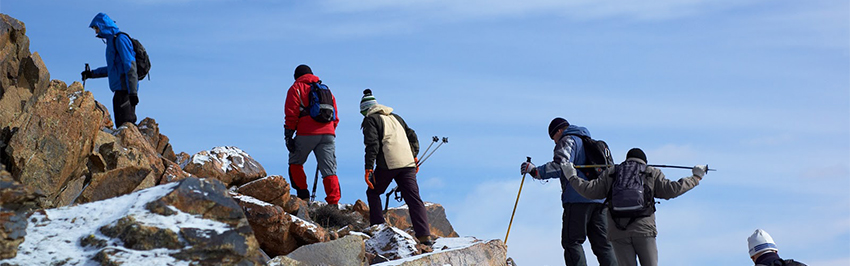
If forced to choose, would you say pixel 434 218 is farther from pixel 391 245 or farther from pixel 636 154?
pixel 636 154

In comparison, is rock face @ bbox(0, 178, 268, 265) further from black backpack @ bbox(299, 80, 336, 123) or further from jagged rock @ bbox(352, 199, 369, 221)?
jagged rock @ bbox(352, 199, 369, 221)

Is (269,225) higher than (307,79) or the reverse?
the reverse

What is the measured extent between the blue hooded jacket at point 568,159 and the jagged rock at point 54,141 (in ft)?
18.2

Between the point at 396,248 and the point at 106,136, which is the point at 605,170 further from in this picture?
the point at 106,136

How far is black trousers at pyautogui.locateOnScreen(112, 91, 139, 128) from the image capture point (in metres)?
14.8

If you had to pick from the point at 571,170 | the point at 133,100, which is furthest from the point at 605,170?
the point at 133,100

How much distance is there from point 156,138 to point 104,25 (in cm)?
222

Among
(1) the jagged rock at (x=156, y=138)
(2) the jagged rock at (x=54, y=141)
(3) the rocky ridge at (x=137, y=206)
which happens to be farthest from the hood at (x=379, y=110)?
(1) the jagged rock at (x=156, y=138)

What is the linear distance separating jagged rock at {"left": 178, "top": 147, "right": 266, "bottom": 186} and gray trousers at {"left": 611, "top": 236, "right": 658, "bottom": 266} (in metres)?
6.86

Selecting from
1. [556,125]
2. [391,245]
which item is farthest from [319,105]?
[556,125]

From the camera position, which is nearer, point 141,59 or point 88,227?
point 88,227

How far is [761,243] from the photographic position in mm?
7664

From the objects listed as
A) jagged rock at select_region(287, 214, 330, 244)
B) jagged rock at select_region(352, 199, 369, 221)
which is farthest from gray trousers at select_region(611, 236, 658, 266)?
jagged rock at select_region(352, 199, 369, 221)

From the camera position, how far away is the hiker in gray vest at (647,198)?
8953 millimetres
